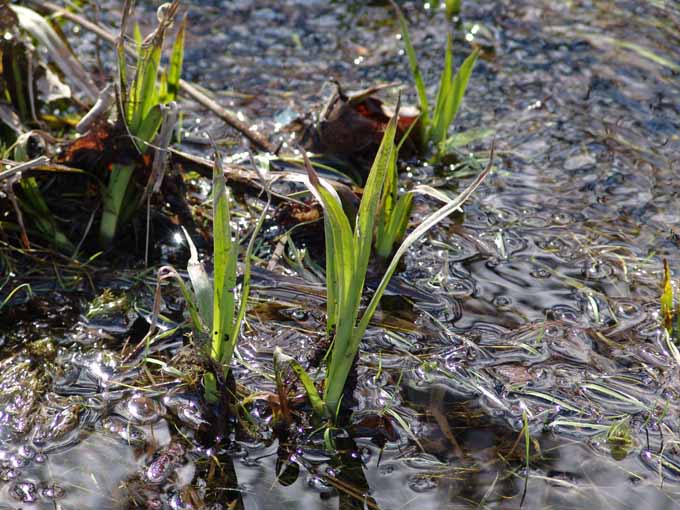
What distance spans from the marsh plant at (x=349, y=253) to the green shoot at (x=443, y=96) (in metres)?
1.16

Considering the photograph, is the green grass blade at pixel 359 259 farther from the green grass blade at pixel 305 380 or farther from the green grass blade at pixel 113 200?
the green grass blade at pixel 113 200

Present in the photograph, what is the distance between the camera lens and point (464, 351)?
2.21 meters

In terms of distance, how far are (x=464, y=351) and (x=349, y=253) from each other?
59 centimetres

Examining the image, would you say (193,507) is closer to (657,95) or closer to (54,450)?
(54,450)

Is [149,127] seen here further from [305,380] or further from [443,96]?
[443,96]

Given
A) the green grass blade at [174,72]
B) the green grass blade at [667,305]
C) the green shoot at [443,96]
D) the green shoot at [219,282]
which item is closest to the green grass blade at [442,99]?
the green shoot at [443,96]

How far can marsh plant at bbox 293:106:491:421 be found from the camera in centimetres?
177

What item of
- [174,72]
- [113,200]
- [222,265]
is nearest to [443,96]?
[174,72]

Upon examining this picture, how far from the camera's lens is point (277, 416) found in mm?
1939

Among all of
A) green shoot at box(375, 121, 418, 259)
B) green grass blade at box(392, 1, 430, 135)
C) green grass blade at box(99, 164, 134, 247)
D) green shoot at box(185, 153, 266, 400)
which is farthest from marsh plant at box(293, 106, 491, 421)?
green grass blade at box(392, 1, 430, 135)

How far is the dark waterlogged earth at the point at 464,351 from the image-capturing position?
1.84 metres

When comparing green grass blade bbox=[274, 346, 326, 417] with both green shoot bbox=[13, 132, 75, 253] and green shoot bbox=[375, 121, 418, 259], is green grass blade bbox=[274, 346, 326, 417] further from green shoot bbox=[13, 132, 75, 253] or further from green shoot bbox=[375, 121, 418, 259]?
green shoot bbox=[13, 132, 75, 253]

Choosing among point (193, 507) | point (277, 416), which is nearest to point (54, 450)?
point (193, 507)

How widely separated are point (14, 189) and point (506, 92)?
2.11 m
